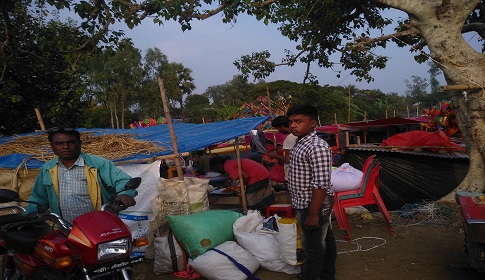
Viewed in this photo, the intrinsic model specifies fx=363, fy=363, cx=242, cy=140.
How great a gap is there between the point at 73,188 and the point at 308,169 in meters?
1.96

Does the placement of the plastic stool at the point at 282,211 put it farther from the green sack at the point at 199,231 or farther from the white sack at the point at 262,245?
the green sack at the point at 199,231

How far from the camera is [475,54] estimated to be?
5.71 meters

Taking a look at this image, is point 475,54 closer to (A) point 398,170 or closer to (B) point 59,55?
(A) point 398,170

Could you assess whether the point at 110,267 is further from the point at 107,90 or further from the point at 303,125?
the point at 107,90

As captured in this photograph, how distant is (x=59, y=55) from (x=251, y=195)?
22.4 feet

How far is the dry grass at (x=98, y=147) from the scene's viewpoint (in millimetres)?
5242

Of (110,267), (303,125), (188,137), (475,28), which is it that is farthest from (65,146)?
(475,28)

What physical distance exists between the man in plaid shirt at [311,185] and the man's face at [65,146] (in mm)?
1839

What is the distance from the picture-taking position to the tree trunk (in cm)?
566

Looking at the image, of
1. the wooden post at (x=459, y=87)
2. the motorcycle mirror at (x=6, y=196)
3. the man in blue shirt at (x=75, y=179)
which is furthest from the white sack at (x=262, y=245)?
the wooden post at (x=459, y=87)

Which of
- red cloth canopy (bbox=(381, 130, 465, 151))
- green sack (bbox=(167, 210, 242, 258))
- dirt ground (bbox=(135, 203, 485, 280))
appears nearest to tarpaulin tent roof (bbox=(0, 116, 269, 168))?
green sack (bbox=(167, 210, 242, 258))

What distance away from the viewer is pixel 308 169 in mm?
3137

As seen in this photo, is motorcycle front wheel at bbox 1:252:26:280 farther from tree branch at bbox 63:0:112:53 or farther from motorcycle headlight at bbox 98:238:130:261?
tree branch at bbox 63:0:112:53

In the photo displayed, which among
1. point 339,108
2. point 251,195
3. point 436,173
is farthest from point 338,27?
point 339,108
